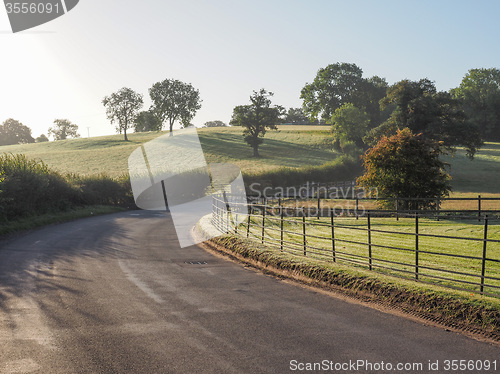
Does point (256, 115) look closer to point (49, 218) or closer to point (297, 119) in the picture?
point (49, 218)

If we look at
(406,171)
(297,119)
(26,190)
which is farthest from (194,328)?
(297,119)

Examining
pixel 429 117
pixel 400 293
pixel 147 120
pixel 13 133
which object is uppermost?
pixel 147 120

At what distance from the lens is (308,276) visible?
10.9 meters

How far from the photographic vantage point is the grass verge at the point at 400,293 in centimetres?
705

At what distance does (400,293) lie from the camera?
8.52m

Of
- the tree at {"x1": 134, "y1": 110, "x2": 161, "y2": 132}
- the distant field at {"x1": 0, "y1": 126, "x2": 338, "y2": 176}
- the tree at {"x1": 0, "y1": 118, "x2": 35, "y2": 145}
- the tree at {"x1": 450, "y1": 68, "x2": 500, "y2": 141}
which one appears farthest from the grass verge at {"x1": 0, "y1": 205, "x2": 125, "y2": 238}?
the tree at {"x1": 0, "y1": 118, "x2": 35, "y2": 145}

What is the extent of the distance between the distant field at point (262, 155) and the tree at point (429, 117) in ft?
21.4

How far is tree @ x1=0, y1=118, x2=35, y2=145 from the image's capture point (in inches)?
6147

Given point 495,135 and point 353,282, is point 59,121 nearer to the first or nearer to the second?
point 495,135

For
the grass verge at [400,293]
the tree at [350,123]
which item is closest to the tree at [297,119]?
the tree at [350,123]

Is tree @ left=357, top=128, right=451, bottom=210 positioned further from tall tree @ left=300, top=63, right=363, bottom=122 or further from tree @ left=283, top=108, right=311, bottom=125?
tree @ left=283, top=108, right=311, bottom=125

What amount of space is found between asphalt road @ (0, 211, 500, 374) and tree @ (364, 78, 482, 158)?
46529 mm

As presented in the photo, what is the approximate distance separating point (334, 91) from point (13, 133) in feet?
388

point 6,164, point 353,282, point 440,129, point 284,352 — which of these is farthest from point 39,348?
point 440,129
